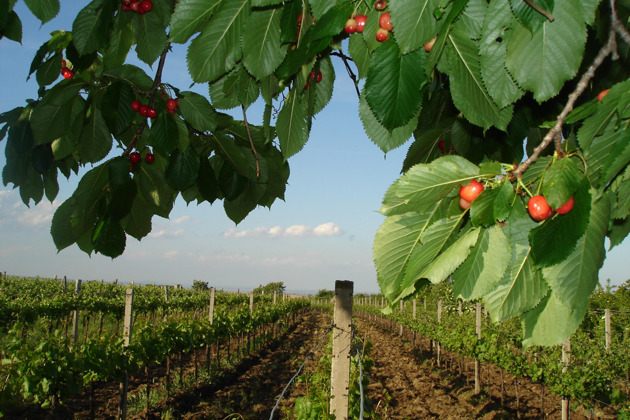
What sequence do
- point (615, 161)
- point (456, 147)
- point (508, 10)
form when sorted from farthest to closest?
point (456, 147) < point (508, 10) < point (615, 161)

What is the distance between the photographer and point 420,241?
0.70 meters

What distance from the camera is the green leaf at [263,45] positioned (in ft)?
2.70

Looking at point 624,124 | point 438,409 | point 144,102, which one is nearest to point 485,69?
point 624,124

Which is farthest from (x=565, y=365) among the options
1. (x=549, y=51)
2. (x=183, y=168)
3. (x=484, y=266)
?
(x=549, y=51)

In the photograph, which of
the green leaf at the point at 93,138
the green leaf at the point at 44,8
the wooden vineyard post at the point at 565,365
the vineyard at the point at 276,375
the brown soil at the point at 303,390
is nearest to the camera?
the green leaf at the point at 44,8

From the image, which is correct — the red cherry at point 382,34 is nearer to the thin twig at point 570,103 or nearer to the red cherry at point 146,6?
the thin twig at point 570,103

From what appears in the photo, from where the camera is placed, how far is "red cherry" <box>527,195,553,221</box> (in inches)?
22.7

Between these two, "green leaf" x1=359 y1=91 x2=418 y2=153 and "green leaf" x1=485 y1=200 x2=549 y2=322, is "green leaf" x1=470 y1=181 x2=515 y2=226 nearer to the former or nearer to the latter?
"green leaf" x1=485 y1=200 x2=549 y2=322

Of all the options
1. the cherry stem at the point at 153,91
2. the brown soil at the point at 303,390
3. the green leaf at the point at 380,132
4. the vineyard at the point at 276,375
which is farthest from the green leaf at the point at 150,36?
the brown soil at the point at 303,390

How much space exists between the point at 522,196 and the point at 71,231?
54.9 inches

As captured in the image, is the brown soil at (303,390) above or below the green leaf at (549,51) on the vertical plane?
below

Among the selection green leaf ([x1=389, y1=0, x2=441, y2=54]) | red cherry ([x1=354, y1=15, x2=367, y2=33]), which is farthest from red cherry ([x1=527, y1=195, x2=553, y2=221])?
red cherry ([x1=354, y1=15, x2=367, y2=33])

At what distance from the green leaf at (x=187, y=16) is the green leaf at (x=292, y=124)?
0.79 feet

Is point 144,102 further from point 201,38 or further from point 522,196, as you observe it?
point 522,196
